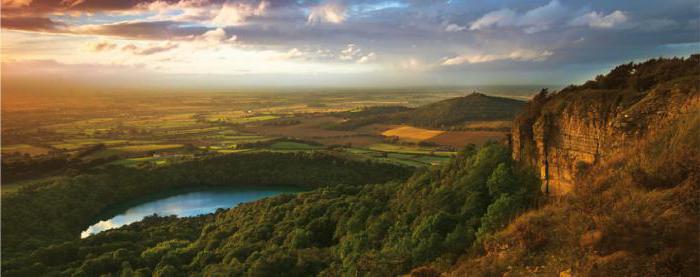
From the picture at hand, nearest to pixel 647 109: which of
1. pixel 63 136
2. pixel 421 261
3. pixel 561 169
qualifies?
pixel 561 169

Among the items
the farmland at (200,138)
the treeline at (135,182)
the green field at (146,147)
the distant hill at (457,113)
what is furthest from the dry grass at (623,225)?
the green field at (146,147)

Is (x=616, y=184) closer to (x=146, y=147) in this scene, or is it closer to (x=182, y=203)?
(x=182, y=203)

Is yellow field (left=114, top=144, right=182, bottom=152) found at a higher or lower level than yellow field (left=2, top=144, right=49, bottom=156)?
lower

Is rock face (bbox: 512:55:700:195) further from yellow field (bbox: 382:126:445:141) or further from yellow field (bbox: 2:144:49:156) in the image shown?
yellow field (bbox: 2:144:49:156)

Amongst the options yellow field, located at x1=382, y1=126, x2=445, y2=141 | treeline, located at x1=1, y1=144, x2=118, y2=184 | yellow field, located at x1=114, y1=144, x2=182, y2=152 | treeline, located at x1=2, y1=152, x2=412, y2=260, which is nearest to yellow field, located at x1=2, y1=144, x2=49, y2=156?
treeline, located at x1=1, y1=144, x2=118, y2=184

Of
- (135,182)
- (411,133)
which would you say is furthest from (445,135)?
(135,182)

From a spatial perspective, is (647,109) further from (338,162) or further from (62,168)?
(62,168)
